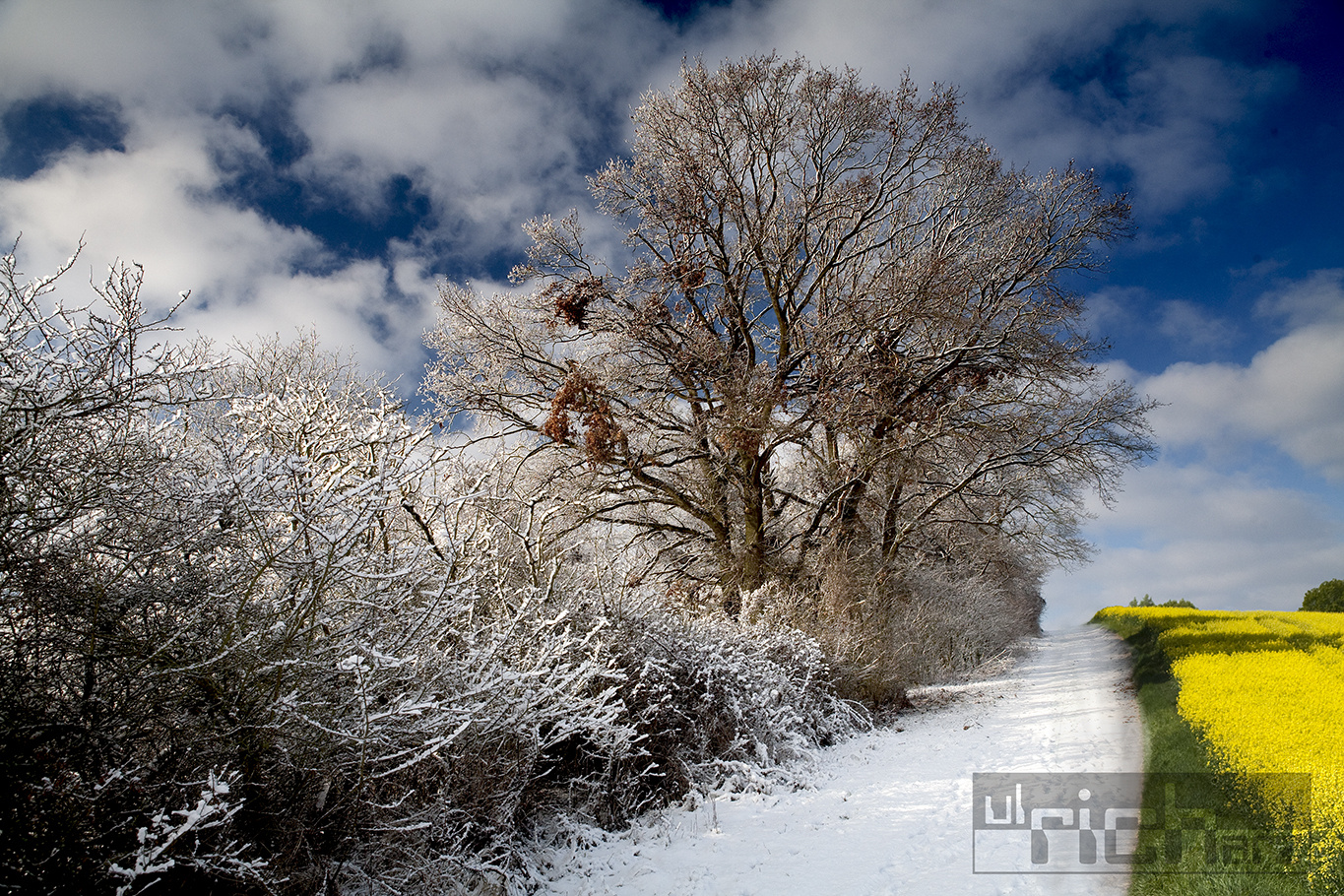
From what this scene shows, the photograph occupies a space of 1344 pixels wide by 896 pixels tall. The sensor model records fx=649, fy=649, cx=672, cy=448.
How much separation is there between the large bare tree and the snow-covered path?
4.41 metres

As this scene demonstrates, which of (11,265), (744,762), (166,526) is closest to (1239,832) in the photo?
(744,762)

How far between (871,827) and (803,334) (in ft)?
30.6

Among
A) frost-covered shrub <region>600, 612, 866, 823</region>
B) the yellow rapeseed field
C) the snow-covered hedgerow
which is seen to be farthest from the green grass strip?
the snow-covered hedgerow

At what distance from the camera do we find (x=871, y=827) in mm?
5480

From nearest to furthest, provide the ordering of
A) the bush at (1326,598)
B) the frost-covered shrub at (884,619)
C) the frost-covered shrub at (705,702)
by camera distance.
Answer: the frost-covered shrub at (705,702)
the frost-covered shrub at (884,619)
the bush at (1326,598)

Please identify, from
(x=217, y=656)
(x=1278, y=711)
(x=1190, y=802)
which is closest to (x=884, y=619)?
(x=1278, y=711)

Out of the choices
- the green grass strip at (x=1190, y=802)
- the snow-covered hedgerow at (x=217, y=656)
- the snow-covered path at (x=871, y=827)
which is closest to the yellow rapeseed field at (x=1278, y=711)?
the green grass strip at (x=1190, y=802)

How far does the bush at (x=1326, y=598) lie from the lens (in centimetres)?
3100

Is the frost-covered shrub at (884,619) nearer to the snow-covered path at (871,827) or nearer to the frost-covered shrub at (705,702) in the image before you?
the frost-covered shrub at (705,702)

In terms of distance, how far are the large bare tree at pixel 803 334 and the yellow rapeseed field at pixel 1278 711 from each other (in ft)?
12.6

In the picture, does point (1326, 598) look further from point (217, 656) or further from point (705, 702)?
point (217, 656)

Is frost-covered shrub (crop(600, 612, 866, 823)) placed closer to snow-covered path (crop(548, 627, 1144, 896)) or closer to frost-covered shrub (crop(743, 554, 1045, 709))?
snow-covered path (crop(548, 627, 1144, 896))

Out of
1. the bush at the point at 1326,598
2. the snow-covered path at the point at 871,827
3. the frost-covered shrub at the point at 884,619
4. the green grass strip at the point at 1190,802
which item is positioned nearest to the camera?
the green grass strip at the point at 1190,802

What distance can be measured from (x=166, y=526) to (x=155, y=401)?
0.59 metres
